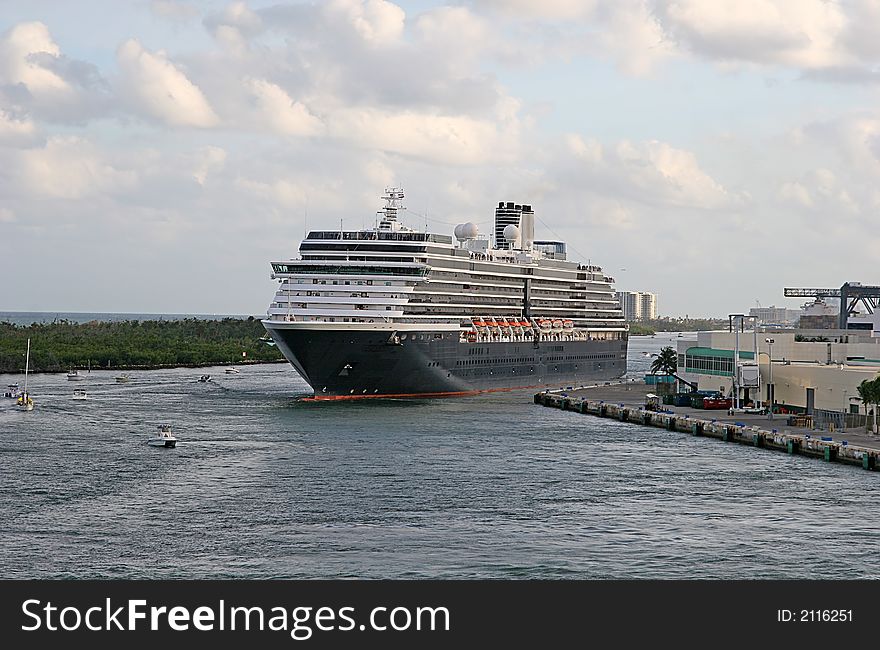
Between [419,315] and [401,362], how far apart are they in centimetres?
453

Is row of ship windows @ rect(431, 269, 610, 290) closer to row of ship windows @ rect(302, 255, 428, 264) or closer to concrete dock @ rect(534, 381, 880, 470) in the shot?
row of ship windows @ rect(302, 255, 428, 264)

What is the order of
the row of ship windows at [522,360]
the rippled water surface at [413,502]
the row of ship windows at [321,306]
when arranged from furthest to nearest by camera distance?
the row of ship windows at [522,360], the row of ship windows at [321,306], the rippled water surface at [413,502]

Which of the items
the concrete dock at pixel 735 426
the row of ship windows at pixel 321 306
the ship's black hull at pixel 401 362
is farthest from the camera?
the row of ship windows at pixel 321 306

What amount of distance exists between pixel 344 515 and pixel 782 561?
14.9 meters

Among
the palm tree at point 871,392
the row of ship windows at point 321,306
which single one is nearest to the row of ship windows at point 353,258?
the row of ship windows at point 321,306

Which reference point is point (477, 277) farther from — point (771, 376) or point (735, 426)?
point (735, 426)

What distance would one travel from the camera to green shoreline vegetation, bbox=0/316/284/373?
139500 millimetres

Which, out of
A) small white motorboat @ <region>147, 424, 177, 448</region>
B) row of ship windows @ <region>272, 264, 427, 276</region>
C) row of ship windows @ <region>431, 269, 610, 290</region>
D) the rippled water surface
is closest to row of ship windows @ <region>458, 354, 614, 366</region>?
row of ship windows @ <region>431, 269, 610, 290</region>

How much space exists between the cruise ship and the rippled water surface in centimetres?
905

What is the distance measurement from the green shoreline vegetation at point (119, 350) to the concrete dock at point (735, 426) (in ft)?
217

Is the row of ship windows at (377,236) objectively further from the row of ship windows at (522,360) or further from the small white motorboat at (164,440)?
the small white motorboat at (164,440)

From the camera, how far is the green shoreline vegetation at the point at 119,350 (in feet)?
458

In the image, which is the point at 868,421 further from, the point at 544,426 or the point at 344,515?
the point at 344,515

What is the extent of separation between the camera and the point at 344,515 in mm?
42062
